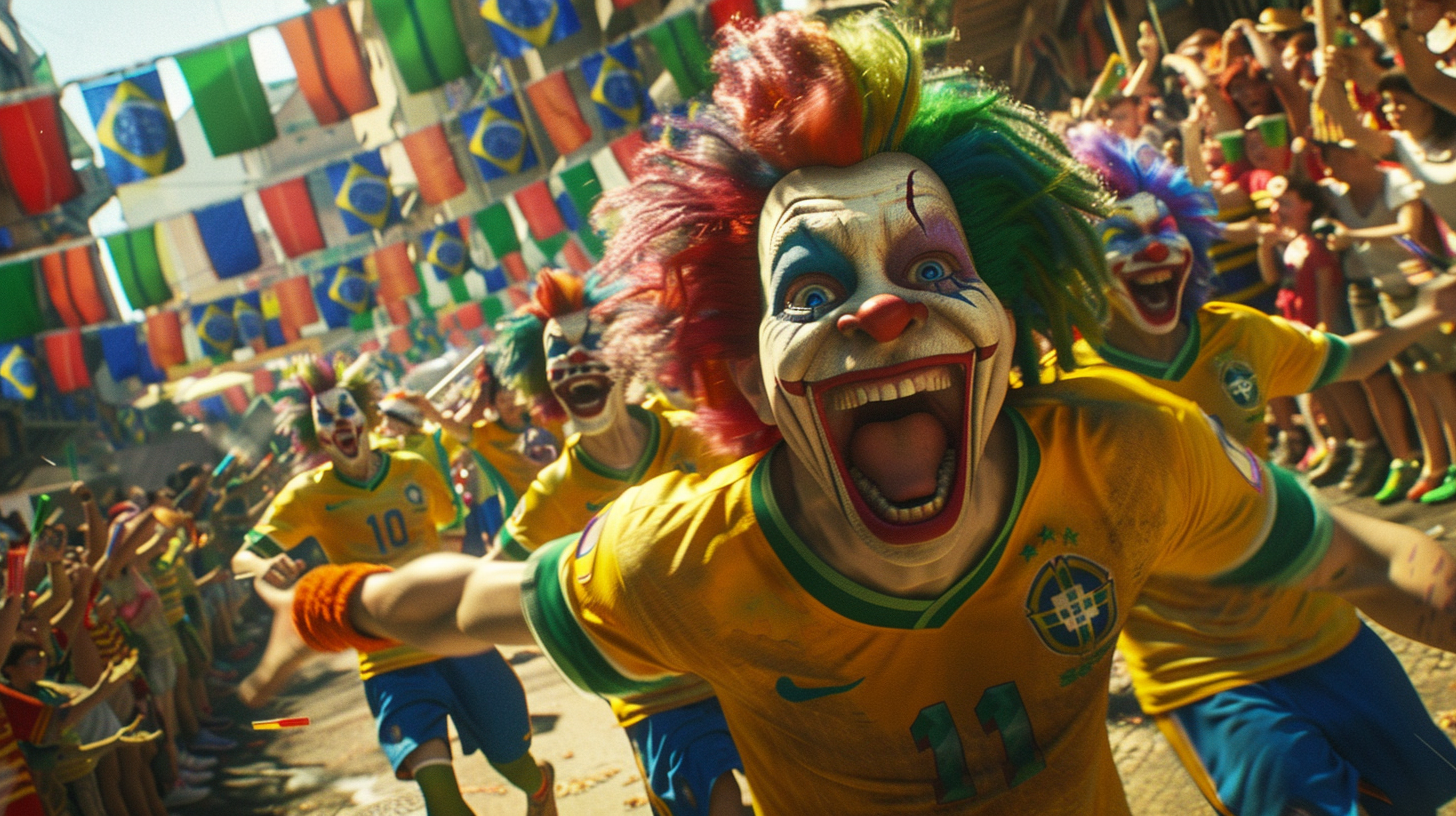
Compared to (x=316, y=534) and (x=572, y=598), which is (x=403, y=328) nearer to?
(x=316, y=534)

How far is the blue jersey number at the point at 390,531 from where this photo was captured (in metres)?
4.88

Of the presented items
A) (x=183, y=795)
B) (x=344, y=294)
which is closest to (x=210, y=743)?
(x=183, y=795)

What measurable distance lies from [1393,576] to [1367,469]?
4536mm

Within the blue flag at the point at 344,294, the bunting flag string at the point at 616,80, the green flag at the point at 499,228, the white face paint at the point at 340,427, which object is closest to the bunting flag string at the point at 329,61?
the bunting flag string at the point at 616,80

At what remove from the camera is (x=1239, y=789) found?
90.1 inches

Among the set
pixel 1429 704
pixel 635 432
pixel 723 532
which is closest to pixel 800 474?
pixel 723 532

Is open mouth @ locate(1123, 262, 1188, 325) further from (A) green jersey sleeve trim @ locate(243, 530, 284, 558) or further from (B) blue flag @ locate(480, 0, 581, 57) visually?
(B) blue flag @ locate(480, 0, 581, 57)

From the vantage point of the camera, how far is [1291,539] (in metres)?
1.73

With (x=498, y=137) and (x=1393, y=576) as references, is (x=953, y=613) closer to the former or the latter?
(x=1393, y=576)

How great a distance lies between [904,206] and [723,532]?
0.58m

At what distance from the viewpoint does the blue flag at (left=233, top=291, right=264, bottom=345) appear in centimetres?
1973

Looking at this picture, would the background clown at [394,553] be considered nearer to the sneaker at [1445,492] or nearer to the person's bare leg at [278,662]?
the person's bare leg at [278,662]

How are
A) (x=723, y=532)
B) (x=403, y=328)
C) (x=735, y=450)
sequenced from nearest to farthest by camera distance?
1. (x=723, y=532)
2. (x=735, y=450)
3. (x=403, y=328)

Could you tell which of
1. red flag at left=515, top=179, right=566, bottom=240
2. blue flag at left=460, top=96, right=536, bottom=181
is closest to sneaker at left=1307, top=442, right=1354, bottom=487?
blue flag at left=460, top=96, right=536, bottom=181
